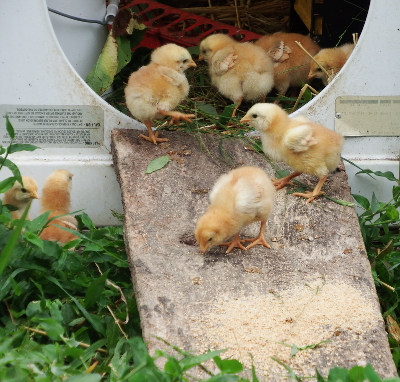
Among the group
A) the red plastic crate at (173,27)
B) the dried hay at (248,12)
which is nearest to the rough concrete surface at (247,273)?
the red plastic crate at (173,27)

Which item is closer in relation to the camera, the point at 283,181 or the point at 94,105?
the point at 283,181

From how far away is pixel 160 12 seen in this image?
5.08 meters

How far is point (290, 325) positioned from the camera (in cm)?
264

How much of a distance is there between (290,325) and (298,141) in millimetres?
1059

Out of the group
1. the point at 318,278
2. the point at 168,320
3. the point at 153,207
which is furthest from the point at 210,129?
the point at 168,320

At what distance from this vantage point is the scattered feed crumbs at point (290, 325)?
2.48 meters

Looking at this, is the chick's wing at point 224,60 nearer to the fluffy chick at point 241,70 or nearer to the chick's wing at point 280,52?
the fluffy chick at point 241,70

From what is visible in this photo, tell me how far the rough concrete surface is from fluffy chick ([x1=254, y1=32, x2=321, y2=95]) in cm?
88

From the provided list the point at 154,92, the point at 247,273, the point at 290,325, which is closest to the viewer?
the point at 290,325

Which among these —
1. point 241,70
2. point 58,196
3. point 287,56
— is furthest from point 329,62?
point 58,196

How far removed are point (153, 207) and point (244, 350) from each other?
3.59 ft

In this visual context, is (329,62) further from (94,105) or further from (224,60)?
(94,105)

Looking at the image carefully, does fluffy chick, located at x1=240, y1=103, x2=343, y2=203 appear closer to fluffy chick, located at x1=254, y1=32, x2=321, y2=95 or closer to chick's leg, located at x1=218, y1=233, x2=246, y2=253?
chick's leg, located at x1=218, y1=233, x2=246, y2=253

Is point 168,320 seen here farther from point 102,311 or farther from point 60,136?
point 60,136
